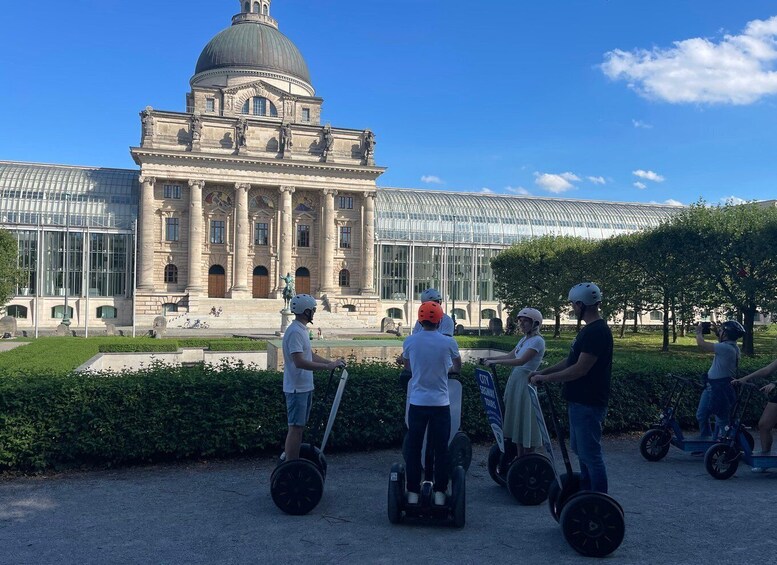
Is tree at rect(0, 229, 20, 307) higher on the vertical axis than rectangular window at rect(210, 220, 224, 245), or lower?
lower

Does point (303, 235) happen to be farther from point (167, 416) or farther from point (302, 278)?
point (167, 416)

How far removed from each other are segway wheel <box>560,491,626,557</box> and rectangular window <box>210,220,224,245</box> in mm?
62862

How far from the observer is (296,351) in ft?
25.1

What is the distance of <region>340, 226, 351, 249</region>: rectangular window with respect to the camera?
68625 mm

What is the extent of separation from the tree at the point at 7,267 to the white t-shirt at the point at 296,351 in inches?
1530

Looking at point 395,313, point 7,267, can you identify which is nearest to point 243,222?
point 395,313

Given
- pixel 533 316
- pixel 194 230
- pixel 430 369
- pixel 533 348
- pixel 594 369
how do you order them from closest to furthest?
pixel 594 369
pixel 430 369
pixel 533 348
pixel 533 316
pixel 194 230

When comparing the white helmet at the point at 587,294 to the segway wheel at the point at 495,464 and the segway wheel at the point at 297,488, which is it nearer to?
the segway wheel at the point at 495,464

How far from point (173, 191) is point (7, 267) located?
2427cm

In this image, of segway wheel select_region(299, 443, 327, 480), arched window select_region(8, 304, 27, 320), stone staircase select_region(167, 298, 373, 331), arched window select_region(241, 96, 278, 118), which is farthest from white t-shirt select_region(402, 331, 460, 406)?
arched window select_region(241, 96, 278, 118)

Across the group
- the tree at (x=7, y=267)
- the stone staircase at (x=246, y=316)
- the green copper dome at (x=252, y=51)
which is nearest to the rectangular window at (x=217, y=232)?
the stone staircase at (x=246, y=316)

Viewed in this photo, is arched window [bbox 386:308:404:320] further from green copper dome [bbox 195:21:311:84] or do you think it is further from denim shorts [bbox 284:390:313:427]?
denim shorts [bbox 284:390:313:427]

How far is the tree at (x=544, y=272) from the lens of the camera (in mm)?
Result: 47841

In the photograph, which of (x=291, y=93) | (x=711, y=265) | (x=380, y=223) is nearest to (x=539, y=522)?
(x=711, y=265)
